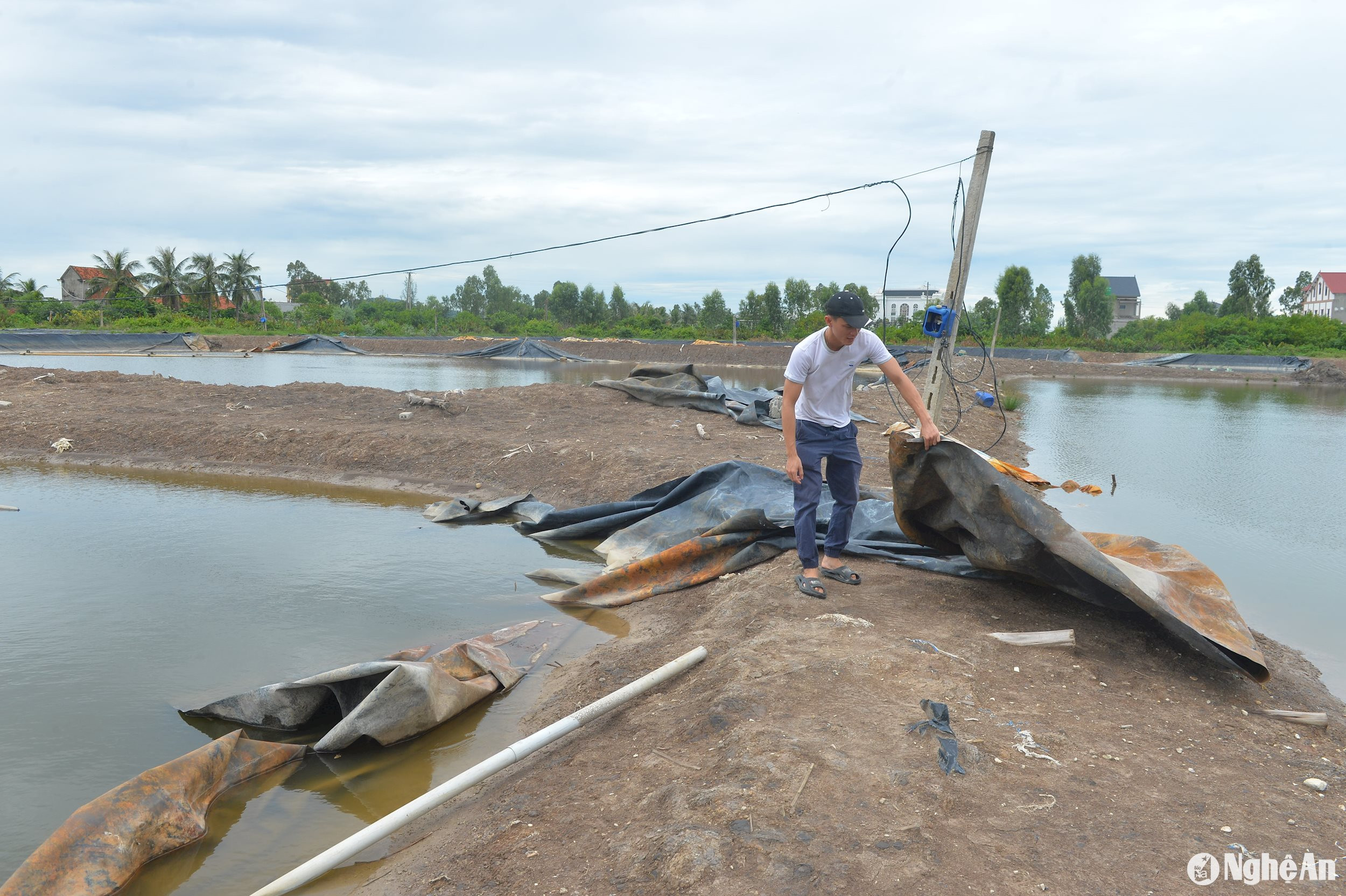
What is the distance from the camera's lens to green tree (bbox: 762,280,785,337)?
5412 cm

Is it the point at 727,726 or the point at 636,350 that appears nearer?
the point at 727,726

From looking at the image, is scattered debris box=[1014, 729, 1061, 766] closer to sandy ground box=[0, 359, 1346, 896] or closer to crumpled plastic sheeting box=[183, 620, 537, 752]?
sandy ground box=[0, 359, 1346, 896]

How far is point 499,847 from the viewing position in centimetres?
265

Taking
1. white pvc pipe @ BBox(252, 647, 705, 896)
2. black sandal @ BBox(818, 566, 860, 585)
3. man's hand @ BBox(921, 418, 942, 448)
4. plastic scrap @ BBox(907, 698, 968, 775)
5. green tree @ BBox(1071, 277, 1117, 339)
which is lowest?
white pvc pipe @ BBox(252, 647, 705, 896)

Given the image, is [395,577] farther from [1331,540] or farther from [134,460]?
[1331,540]

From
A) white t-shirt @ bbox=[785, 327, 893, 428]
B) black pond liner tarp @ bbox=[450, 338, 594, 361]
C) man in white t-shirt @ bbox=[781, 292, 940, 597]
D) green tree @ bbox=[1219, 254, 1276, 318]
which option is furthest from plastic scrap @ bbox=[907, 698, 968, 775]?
green tree @ bbox=[1219, 254, 1276, 318]

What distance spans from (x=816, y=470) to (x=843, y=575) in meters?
0.74

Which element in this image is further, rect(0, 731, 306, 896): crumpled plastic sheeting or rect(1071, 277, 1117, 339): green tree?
rect(1071, 277, 1117, 339): green tree

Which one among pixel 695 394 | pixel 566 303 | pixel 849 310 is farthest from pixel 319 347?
pixel 849 310

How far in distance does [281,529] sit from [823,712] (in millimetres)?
6415

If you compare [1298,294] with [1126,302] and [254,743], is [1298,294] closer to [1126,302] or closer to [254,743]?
[1126,302]

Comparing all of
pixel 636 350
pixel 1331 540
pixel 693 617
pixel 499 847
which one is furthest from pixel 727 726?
pixel 636 350

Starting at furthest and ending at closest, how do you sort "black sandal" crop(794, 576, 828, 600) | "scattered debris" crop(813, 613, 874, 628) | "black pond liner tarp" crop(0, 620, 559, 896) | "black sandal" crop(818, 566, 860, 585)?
"black sandal" crop(818, 566, 860, 585) → "black sandal" crop(794, 576, 828, 600) → "scattered debris" crop(813, 613, 874, 628) → "black pond liner tarp" crop(0, 620, 559, 896)

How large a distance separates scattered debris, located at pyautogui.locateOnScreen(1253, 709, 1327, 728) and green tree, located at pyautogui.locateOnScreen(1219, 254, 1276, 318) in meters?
62.0
